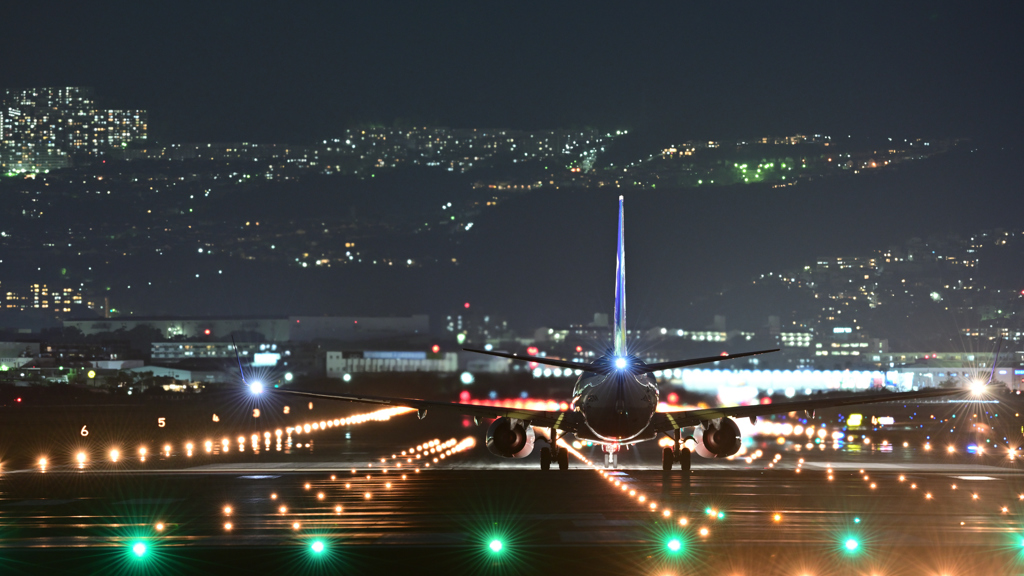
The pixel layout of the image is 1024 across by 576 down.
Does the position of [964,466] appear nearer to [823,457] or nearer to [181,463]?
[823,457]

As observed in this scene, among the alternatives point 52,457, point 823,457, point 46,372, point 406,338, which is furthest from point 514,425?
point 406,338

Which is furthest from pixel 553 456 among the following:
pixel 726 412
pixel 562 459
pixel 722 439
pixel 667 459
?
pixel 726 412

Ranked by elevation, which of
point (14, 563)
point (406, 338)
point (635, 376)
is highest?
point (406, 338)

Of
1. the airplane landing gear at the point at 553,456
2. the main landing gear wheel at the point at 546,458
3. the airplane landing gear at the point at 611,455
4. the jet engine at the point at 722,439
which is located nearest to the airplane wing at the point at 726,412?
the jet engine at the point at 722,439

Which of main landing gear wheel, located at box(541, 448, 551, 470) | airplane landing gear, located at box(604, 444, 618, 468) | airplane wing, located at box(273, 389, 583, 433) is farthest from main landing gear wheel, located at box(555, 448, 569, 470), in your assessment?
airplane landing gear, located at box(604, 444, 618, 468)

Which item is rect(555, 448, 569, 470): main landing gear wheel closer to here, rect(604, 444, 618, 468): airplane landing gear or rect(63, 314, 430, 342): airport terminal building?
rect(604, 444, 618, 468): airplane landing gear

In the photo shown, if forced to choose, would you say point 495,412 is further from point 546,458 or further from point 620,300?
point 620,300

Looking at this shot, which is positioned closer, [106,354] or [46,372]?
[46,372]
